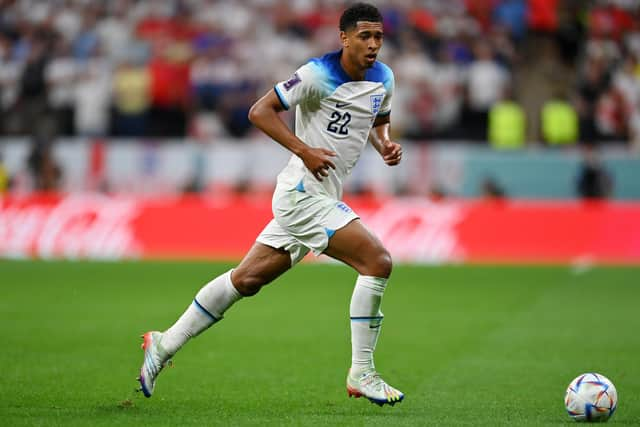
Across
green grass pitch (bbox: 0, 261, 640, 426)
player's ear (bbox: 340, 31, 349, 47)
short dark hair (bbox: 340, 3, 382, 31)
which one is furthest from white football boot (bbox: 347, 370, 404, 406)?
short dark hair (bbox: 340, 3, 382, 31)

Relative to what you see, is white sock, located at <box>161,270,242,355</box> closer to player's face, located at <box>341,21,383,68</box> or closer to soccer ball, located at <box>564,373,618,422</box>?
player's face, located at <box>341,21,383,68</box>

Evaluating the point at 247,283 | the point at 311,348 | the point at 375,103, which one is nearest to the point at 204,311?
the point at 247,283

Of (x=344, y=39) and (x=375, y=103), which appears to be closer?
(x=344, y=39)

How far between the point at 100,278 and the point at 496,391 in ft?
32.0

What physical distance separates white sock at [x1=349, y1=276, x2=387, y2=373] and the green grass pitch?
34 centimetres

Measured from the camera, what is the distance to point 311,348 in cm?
998

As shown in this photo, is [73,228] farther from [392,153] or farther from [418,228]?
[392,153]

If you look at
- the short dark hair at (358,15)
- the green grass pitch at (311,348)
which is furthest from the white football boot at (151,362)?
the short dark hair at (358,15)

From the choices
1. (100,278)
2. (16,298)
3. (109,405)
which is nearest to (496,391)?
(109,405)

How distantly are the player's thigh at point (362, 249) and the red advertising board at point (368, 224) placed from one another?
472 inches

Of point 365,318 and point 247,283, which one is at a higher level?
point 247,283

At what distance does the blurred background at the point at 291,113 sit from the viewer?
20547 mm

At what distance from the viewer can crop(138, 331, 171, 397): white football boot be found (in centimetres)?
700

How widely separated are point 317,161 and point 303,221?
17.9 inches
